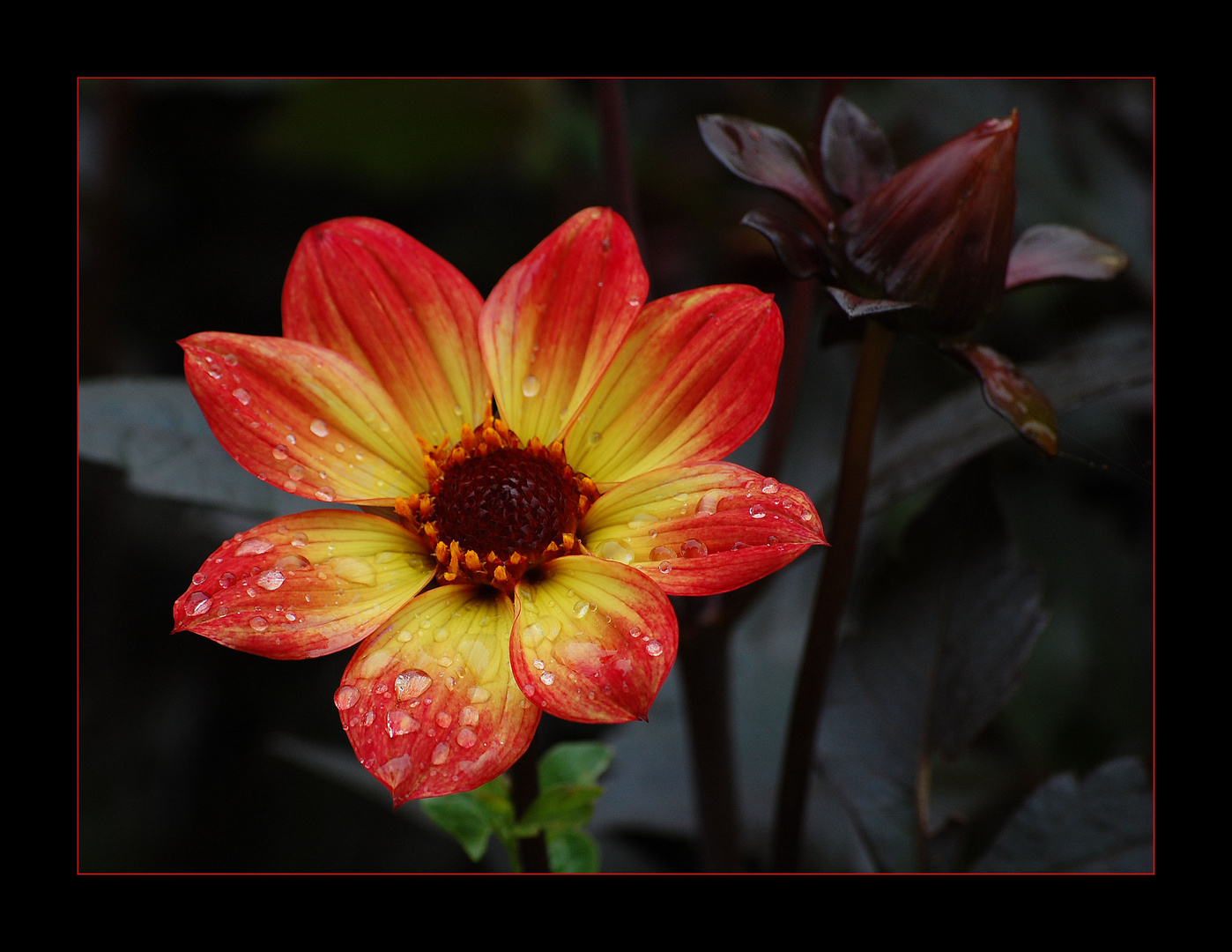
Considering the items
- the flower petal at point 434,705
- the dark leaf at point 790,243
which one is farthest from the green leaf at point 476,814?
the dark leaf at point 790,243

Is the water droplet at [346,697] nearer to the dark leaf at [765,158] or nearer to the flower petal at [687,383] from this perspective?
the flower petal at [687,383]

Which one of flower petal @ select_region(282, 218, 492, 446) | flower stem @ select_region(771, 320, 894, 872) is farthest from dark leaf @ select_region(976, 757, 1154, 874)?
flower petal @ select_region(282, 218, 492, 446)

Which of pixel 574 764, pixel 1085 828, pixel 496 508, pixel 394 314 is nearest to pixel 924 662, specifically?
pixel 1085 828

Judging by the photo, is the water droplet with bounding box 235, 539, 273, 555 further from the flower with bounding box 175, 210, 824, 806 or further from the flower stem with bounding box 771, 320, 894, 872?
the flower stem with bounding box 771, 320, 894, 872

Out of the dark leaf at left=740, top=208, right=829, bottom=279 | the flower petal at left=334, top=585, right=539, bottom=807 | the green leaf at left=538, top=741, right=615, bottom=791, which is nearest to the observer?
the flower petal at left=334, top=585, right=539, bottom=807

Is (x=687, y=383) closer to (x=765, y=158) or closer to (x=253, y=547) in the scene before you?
(x=765, y=158)

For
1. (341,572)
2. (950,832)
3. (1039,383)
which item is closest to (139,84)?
(341,572)

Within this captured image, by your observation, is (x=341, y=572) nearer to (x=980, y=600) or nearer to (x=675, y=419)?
(x=675, y=419)
